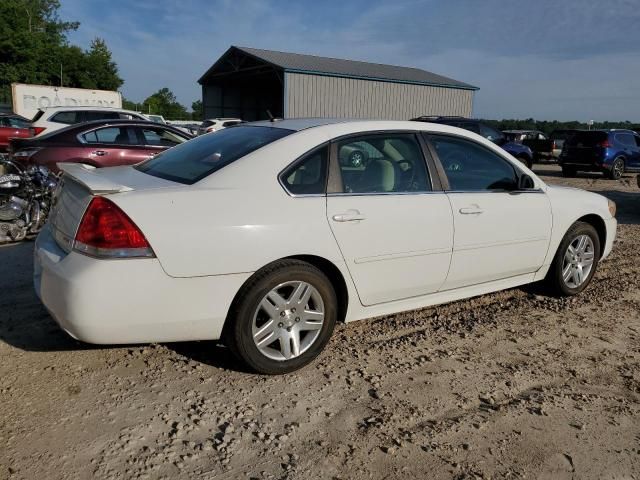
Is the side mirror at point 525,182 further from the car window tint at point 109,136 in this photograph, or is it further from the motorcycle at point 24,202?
the car window tint at point 109,136

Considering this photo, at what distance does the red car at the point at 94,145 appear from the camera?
8.59 metres

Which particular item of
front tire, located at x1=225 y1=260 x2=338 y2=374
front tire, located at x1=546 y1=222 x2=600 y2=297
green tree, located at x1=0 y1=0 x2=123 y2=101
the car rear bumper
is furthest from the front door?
green tree, located at x1=0 y1=0 x2=123 y2=101

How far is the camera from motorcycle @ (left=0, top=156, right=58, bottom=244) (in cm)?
652

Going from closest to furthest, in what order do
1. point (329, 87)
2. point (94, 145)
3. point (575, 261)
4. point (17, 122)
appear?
point (575, 261) → point (94, 145) → point (17, 122) → point (329, 87)

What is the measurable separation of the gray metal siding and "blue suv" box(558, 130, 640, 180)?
35.9ft

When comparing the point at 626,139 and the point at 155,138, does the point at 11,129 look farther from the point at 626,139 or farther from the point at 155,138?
the point at 626,139

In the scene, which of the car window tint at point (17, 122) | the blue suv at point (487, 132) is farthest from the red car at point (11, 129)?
the blue suv at point (487, 132)

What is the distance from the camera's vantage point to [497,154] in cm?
443

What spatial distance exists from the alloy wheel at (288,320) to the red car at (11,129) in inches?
649

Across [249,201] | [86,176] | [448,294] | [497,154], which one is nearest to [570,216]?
[497,154]

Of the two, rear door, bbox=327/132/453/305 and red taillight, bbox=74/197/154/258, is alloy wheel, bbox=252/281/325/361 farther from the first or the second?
red taillight, bbox=74/197/154/258

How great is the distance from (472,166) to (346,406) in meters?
2.17

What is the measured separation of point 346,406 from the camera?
3.05 metres

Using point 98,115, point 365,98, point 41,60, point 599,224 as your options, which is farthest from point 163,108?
point 599,224
